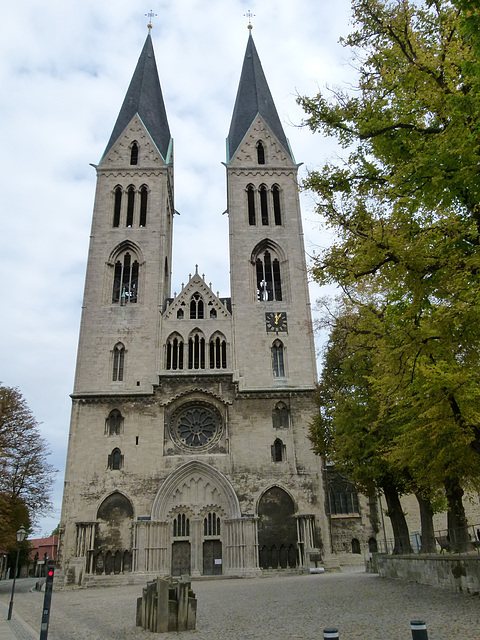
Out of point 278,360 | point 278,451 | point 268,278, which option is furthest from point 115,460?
point 268,278

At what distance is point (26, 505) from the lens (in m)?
29.0

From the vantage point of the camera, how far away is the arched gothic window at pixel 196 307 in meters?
30.4

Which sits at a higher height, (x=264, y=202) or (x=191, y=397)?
(x=264, y=202)

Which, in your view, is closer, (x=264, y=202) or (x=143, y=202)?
(x=143, y=202)

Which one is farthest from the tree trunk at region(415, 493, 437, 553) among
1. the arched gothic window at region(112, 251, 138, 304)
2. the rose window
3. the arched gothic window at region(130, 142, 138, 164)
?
the arched gothic window at region(130, 142, 138, 164)

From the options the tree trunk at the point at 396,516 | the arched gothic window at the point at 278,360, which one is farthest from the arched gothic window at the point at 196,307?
the tree trunk at the point at 396,516

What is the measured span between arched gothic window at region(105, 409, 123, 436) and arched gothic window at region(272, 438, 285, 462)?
320 inches

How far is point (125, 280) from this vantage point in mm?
32062

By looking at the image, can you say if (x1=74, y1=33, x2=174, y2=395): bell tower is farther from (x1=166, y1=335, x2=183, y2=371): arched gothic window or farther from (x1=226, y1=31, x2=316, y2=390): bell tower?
(x1=226, y1=31, x2=316, y2=390): bell tower

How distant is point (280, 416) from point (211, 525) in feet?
21.6

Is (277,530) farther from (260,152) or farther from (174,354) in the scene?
(260,152)

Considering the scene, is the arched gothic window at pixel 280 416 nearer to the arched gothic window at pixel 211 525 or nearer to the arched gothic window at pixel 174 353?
the arched gothic window at pixel 211 525

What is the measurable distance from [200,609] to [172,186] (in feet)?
102

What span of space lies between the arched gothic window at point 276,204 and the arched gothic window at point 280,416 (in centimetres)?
1241
